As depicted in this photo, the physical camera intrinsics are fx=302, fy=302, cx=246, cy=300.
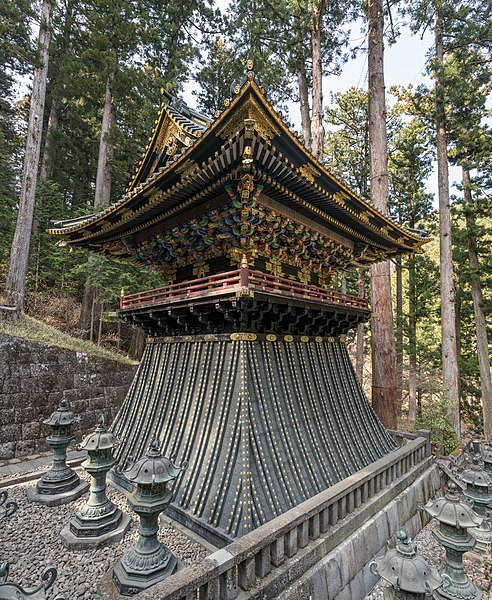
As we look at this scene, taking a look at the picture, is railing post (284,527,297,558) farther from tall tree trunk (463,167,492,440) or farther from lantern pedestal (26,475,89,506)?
tall tree trunk (463,167,492,440)

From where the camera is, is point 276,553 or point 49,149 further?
point 49,149

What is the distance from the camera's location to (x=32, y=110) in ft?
43.1

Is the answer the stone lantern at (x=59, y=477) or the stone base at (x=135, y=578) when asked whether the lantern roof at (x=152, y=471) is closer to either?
the stone base at (x=135, y=578)

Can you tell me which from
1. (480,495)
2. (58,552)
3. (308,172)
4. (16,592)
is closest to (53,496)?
(58,552)

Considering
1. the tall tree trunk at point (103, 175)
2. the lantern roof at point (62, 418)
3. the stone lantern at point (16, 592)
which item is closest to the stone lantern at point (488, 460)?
the stone lantern at point (16, 592)

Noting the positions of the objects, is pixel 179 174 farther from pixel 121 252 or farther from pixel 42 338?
pixel 42 338

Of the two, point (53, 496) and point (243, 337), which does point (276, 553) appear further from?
point (53, 496)

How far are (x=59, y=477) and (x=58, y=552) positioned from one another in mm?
2086

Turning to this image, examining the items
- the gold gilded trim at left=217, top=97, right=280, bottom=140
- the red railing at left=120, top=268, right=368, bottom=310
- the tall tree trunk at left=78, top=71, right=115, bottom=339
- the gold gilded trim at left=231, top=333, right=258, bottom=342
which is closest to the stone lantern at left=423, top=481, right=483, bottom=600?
the gold gilded trim at left=231, top=333, right=258, bottom=342

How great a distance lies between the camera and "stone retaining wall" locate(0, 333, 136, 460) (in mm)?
8844

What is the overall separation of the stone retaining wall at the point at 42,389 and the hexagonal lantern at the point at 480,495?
10.7 m

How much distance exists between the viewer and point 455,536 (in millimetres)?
4730

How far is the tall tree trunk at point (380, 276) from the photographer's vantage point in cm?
1047

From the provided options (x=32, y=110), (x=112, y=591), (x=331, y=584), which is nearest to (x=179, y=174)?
(x=112, y=591)
